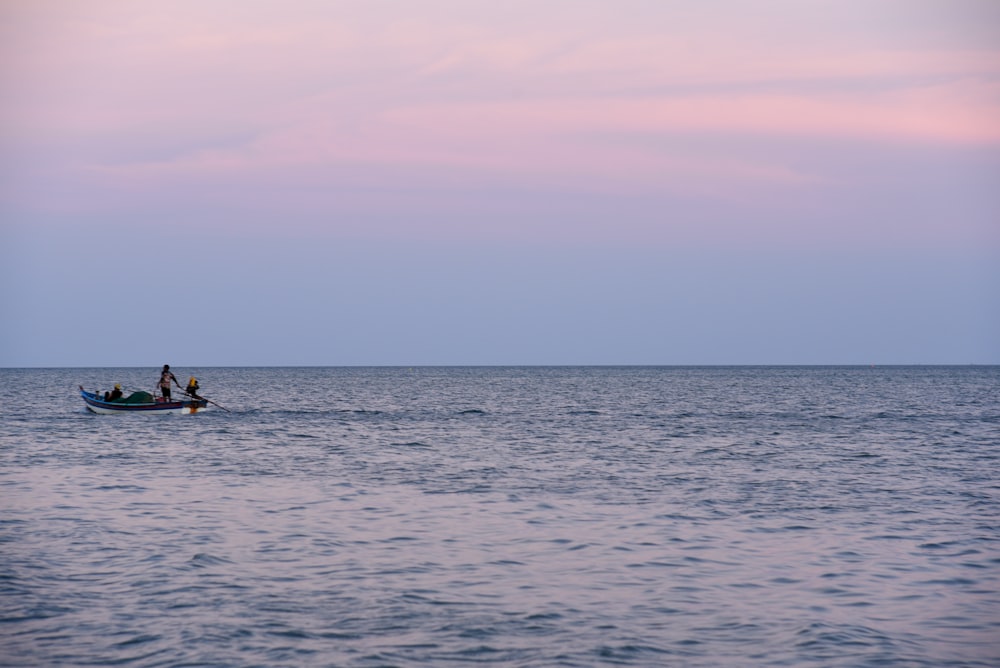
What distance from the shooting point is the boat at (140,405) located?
213 ft

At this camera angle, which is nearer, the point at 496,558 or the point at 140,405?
the point at 496,558

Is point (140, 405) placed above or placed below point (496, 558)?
above

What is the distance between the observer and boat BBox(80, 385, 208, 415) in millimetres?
64875

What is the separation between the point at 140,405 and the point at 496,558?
51.3 metres

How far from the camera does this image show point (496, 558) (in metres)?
19.2

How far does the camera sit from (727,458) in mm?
41188

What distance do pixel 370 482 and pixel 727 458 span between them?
16.6 meters

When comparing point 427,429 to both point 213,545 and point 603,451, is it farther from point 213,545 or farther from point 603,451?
point 213,545

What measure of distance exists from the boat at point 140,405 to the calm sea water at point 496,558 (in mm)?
21555

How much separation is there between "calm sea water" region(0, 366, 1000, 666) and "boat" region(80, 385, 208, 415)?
21.6 metres

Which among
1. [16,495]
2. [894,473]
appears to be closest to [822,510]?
[894,473]

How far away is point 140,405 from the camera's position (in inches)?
2554

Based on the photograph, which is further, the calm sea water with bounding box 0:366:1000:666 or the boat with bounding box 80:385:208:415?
the boat with bounding box 80:385:208:415

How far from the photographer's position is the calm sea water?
1363cm
